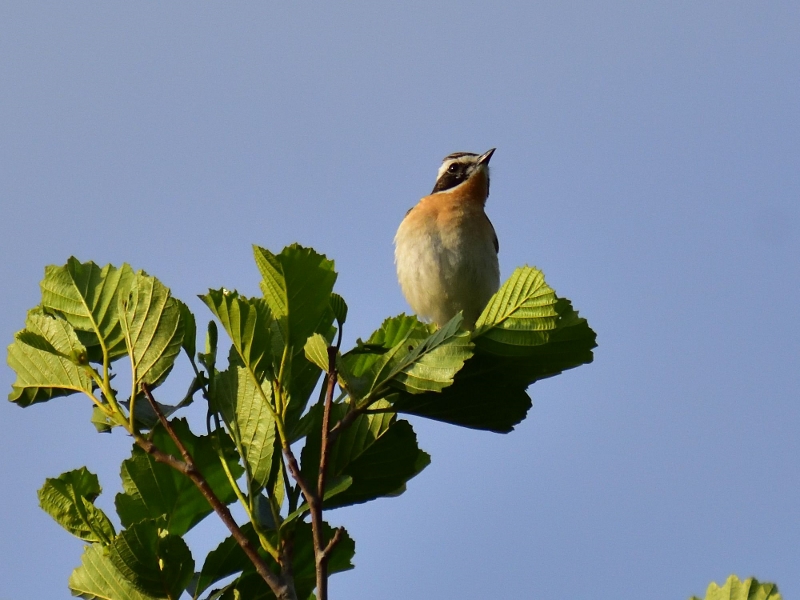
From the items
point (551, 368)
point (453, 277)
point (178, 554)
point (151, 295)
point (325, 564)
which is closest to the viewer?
point (325, 564)

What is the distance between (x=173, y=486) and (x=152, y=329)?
717 mm

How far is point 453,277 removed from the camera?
31.2 ft

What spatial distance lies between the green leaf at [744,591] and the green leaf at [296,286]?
72.8 inches

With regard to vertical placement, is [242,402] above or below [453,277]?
below

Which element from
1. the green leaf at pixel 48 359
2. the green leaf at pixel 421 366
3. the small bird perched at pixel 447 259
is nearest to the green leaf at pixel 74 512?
the green leaf at pixel 48 359

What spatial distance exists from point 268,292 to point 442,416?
3.24 feet

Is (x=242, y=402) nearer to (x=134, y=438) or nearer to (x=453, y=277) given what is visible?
(x=134, y=438)

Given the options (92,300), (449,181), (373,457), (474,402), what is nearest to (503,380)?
(474,402)

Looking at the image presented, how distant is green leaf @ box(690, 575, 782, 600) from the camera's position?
343 centimetres

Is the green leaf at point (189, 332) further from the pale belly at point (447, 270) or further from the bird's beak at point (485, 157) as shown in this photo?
the bird's beak at point (485, 157)

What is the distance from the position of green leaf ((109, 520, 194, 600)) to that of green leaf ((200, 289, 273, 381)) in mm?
742

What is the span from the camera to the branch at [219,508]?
11.2 feet

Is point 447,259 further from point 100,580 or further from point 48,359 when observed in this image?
point 100,580

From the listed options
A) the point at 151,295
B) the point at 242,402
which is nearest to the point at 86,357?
the point at 151,295
